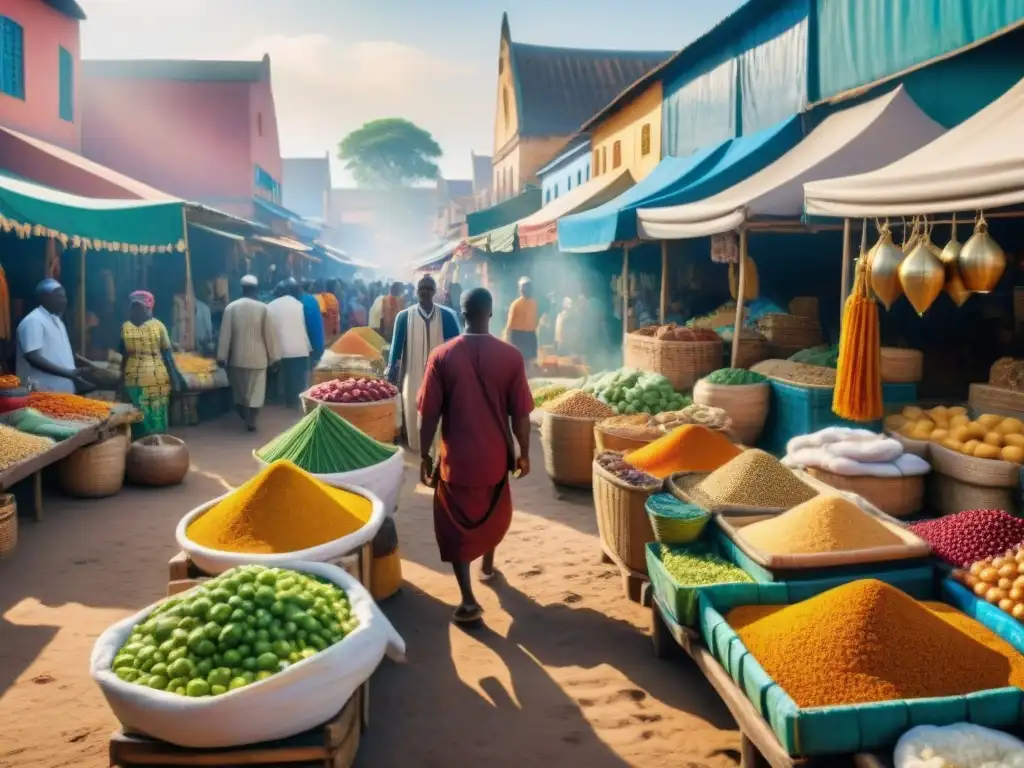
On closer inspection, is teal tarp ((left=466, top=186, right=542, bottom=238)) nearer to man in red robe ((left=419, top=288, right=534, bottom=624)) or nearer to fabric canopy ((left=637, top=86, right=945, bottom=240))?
fabric canopy ((left=637, top=86, right=945, bottom=240))

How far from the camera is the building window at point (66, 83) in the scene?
13.8 m

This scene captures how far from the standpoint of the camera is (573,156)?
22516 mm

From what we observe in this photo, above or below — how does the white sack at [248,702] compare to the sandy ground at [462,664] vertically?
above

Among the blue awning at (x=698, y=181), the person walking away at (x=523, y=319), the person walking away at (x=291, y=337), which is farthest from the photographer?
the person walking away at (x=523, y=319)

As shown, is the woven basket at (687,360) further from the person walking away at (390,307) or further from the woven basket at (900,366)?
the person walking away at (390,307)

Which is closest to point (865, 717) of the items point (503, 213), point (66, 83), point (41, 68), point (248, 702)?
point (248, 702)

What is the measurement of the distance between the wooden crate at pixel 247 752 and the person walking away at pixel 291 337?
7733 mm

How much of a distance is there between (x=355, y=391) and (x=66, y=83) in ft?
33.7

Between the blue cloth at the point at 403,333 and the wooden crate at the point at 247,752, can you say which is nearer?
the wooden crate at the point at 247,752

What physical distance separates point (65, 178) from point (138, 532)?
700cm

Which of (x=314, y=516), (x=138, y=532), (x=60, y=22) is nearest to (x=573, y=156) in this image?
(x=60, y=22)

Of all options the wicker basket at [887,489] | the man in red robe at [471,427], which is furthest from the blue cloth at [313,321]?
the wicker basket at [887,489]

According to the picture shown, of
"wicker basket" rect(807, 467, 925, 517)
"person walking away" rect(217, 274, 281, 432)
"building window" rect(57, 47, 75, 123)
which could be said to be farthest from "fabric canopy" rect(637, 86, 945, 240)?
"building window" rect(57, 47, 75, 123)

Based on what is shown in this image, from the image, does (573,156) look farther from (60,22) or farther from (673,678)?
(673,678)
